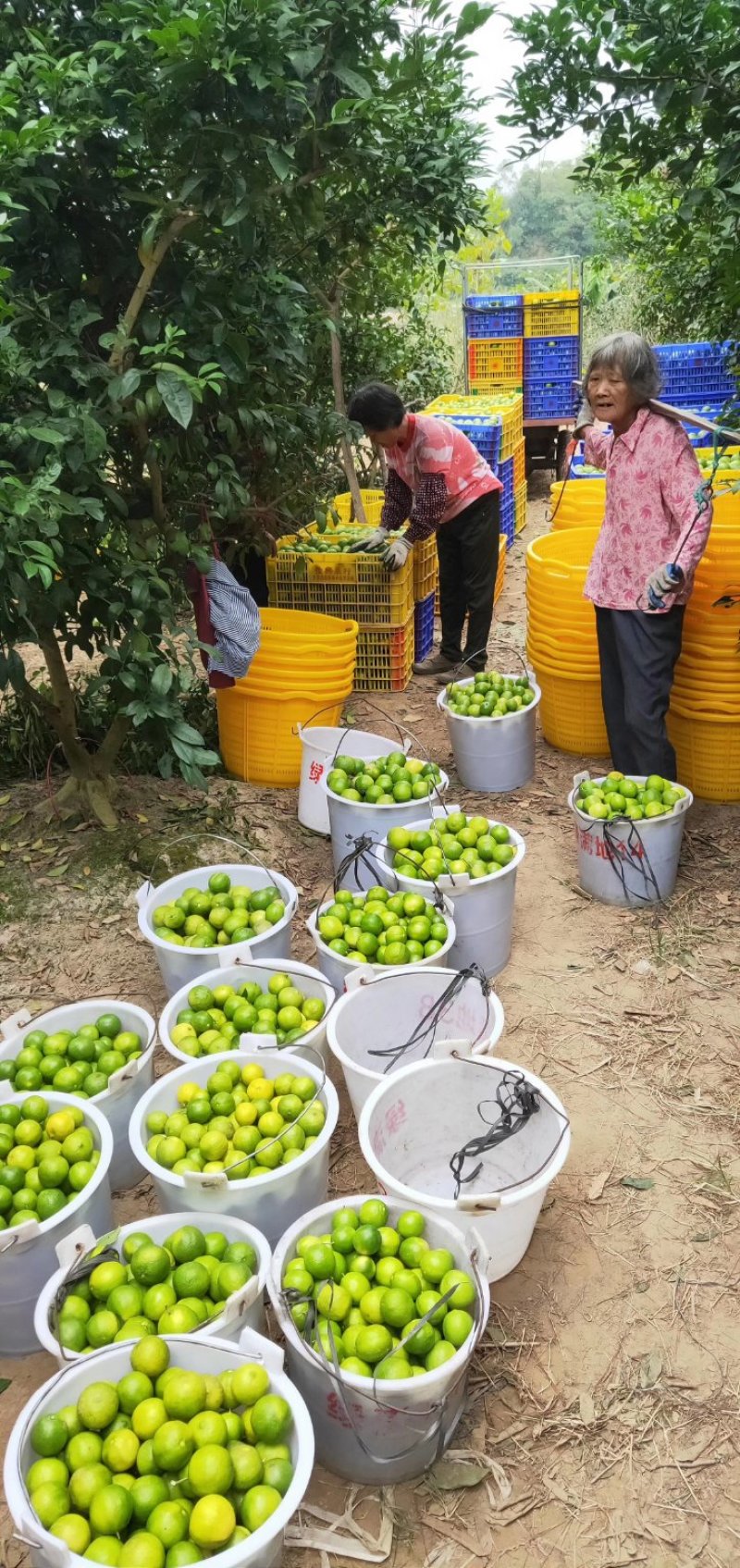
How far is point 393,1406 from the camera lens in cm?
205

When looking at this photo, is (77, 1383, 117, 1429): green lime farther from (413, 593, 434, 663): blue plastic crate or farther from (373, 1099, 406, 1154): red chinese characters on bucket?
(413, 593, 434, 663): blue plastic crate

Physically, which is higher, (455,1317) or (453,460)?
(453,460)

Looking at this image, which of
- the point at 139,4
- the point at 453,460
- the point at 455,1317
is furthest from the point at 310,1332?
the point at 453,460

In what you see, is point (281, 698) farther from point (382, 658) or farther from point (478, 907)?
point (478, 907)

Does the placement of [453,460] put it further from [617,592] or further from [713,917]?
[713,917]

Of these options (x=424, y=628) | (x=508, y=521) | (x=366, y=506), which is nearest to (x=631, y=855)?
(x=424, y=628)

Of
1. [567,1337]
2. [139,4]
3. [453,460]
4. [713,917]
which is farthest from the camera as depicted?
[453,460]

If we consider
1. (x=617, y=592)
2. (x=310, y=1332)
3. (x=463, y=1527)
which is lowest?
(x=463, y=1527)

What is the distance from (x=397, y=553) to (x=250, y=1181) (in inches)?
162

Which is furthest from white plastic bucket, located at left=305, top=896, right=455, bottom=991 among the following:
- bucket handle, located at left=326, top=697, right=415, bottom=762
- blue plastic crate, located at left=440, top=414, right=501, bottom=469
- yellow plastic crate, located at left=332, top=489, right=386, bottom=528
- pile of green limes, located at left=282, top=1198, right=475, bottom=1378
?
blue plastic crate, located at left=440, top=414, right=501, bottom=469

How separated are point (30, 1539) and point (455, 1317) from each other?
86 cm

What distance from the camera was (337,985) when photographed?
3.49 m

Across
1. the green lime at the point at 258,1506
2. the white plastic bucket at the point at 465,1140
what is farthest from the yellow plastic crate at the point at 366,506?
the green lime at the point at 258,1506

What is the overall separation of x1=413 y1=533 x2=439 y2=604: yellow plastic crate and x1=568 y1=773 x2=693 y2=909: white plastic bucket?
8.89 feet
